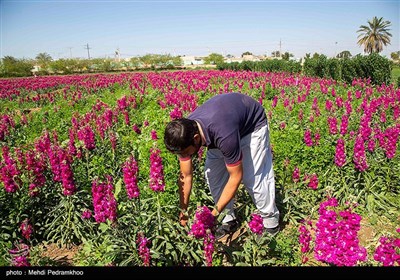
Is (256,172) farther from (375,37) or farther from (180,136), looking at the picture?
(375,37)

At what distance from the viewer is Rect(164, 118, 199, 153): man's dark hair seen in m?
2.81

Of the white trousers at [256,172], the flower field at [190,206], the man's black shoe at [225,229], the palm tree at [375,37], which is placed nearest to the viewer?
the flower field at [190,206]

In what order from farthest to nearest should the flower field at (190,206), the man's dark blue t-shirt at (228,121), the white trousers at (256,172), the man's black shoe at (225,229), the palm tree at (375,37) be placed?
the palm tree at (375,37)
the man's black shoe at (225,229)
the white trousers at (256,172)
the man's dark blue t-shirt at (228,121)
the flower field at (190,206)

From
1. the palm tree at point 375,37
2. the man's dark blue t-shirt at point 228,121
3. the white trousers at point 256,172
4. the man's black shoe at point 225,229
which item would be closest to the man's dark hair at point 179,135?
the man's dark blue t-shirt at point 228,121

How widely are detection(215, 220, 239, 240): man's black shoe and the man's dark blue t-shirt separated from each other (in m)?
1.46

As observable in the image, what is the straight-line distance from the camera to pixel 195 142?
3000 millimetres

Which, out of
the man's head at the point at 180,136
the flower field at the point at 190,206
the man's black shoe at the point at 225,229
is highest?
the man's head at the point at 180,136

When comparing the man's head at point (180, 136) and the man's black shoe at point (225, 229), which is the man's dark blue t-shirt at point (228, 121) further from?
the man's black shoe at point (225, 229)

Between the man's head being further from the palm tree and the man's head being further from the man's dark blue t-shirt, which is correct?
the palm tree

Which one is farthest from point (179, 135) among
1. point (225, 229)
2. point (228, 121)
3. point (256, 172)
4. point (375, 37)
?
point (375, 37)

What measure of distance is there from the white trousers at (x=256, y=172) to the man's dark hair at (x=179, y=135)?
37.5 inches

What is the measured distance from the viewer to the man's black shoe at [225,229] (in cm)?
416

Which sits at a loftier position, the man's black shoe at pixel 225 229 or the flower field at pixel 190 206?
the flower field at pixel 190 206

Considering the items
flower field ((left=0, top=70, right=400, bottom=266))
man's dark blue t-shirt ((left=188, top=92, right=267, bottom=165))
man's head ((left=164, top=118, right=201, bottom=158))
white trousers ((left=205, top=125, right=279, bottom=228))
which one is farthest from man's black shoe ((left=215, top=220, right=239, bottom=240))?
man's head ((left=164, top=118, right=201, bottom=158))
